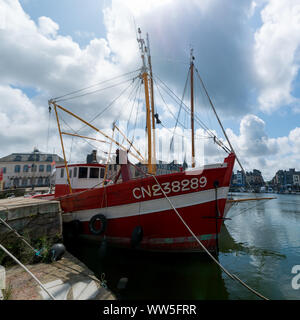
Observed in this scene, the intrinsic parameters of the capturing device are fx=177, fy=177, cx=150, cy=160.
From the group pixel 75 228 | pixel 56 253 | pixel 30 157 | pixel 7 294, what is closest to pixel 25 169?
pixel 30 157

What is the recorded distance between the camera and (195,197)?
24.3ft

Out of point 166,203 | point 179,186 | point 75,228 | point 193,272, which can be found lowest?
point 193,272

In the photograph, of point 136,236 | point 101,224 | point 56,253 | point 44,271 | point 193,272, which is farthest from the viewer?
point 101,224

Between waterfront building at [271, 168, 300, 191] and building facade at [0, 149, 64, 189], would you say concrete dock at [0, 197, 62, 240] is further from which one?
waterfront building at [271, 168, 300, 191]

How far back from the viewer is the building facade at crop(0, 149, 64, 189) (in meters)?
47.0

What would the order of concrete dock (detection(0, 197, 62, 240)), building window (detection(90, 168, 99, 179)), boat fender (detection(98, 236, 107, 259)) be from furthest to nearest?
building window (detection(90, 168, 99, 179)), boat fender (detection(98, 236, 107, 259)), concrete dock (detection(0, 197, 62, 240))

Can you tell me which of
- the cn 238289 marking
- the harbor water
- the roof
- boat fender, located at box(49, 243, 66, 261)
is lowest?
the harbor water

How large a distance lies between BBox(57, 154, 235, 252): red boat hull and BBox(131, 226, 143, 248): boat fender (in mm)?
274

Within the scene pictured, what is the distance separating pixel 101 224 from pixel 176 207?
12.2ft

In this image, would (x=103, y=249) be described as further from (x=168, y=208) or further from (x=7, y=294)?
(x=7, y=294)

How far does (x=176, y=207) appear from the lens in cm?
741

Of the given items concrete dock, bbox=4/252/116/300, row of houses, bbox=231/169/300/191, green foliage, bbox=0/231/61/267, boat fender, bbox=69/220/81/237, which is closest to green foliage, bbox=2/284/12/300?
concrete dock, bbox=4/252/116/300

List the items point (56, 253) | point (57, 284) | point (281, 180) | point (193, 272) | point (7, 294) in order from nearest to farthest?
point (7, 294) < point (57, 284) < point (56, 253) < point (193, 272) < point (281, 180)
